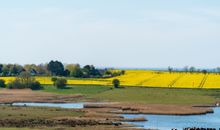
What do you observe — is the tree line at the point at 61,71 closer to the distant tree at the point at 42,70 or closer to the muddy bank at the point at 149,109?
the distant tree at the point at 42,70

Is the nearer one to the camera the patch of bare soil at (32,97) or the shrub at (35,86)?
the patch of bare soil at (32,97)

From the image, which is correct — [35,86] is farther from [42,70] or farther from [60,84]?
[42,70]

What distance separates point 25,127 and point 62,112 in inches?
695

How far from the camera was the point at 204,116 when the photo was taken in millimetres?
78875

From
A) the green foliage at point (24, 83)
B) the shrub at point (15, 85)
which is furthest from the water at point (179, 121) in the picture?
the shrub at point (15, 85)

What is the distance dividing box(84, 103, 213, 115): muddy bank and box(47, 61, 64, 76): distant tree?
7882cm

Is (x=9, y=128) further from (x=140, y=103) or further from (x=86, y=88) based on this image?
(x=86, y=88)

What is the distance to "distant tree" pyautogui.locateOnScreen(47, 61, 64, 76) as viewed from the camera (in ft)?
552

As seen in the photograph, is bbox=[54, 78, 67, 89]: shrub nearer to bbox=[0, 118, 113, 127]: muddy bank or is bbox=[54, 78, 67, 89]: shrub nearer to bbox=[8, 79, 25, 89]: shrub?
bbox=[8, 79, 25, 89]: shrub

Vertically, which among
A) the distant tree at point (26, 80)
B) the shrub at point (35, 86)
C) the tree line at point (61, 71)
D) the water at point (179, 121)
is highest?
the tree line at point (61, 71)

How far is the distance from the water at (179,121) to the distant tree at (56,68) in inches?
Result: 3566

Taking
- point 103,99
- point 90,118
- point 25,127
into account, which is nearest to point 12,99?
point 103,99

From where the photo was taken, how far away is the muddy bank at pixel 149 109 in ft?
268

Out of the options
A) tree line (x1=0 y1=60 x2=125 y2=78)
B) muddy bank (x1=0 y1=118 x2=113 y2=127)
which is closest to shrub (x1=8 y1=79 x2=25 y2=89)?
tree line (x1=0 y1=60 x2=125 y2=78)
